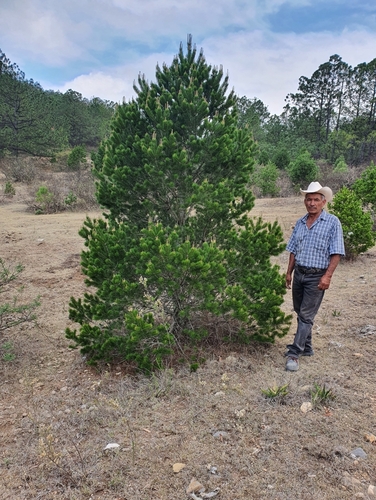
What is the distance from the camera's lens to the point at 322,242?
3.25 meters

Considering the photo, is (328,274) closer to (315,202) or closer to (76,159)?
(315,202)

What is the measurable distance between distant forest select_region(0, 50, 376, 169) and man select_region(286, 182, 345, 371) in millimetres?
23095

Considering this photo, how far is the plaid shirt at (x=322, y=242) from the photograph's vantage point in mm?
3205

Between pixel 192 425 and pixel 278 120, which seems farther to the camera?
pixel 278 120

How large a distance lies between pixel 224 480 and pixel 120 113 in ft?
9.94

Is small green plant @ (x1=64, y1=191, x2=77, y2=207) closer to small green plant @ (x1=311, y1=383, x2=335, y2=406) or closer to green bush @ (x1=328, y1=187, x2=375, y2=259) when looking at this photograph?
green bush @ (x1=328, y1=187, x2=375, y2=259)

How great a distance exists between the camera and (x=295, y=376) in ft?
10.1

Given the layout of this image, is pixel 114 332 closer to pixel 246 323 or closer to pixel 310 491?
pixel 246 323

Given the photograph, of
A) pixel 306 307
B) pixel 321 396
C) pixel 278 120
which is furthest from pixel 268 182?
pixel 278 120

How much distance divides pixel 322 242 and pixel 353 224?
14.6 ft

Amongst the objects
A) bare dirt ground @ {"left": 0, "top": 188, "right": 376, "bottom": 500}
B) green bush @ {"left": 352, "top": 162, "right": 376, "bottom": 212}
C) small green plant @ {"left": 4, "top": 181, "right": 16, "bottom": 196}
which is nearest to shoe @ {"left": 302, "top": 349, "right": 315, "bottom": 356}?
bare dirt ground @ {"left": 0, "top": 188, "right": 376, "bottom": 500}

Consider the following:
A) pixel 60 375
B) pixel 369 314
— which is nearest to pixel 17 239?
pixel 60 375

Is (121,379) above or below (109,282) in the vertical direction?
below

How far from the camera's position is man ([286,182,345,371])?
321cm
